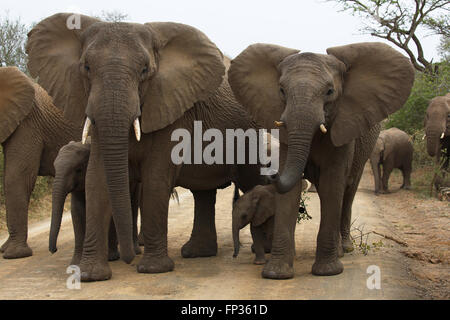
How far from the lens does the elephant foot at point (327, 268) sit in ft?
19.8

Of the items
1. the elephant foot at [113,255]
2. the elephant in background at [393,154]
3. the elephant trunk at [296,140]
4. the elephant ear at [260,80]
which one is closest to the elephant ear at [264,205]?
the elephant ear at [260,80]

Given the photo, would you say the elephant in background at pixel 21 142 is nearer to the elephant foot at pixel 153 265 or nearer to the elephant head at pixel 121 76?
the elephant head at pixel 121 76

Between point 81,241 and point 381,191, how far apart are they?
385 inches

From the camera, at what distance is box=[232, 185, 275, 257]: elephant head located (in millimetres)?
6531

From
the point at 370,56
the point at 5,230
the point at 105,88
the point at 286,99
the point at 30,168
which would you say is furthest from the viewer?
the point at 5,230

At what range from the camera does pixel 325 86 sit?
5.74 m

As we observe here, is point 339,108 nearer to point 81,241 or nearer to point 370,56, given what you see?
point 370,56

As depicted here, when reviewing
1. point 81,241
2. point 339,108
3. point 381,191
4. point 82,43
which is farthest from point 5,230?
point 381,191

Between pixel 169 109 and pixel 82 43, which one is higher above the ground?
pixel 82 43

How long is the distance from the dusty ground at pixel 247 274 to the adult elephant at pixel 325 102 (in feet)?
1.32

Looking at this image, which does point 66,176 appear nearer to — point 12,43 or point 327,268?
point 327,268

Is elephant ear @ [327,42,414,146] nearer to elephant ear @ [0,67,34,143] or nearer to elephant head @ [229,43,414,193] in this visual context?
elephant head @ [229,43,414,193]

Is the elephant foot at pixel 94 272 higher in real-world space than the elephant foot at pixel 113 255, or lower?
higher

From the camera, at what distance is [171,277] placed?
6.11 meters
